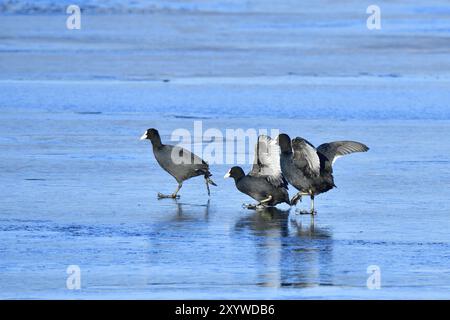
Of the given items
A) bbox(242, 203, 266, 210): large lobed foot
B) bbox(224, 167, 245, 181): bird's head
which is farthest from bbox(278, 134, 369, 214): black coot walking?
bbox(224, 167, 245, 181): bird's head

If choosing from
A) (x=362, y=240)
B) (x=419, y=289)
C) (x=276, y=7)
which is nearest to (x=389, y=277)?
(x=419, y=289)

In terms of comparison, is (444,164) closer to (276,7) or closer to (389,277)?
(389,277)

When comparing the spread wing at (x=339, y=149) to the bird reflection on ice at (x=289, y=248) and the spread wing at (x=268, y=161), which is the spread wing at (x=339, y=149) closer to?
the spread wing at (x=268, y=161)

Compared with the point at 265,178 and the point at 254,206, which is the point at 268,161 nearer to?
the point at 265,178

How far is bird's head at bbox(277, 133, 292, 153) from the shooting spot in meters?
12.0

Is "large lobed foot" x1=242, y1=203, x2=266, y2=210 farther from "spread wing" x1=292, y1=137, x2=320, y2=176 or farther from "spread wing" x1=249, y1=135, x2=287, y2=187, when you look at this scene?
"spread wing" x1=292, y1=137, x2=320, y2=176

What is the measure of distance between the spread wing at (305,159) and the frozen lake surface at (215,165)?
1.59 feet

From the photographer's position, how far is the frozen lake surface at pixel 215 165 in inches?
369

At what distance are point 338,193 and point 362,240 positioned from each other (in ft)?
8.33

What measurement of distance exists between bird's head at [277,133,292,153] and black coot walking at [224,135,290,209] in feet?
0.86

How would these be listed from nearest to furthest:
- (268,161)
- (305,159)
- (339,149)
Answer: (305,159) < (268,161) < (339,149)

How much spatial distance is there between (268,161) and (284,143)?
0.54 metres

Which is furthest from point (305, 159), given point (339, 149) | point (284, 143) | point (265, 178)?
point (339, 149)

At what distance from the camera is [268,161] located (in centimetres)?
1252
